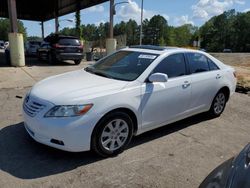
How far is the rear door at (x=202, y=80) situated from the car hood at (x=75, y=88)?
1651mm

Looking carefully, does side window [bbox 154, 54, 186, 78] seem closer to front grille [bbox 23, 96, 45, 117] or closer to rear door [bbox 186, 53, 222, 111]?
rear door [bbox 186, 53, 222, 111]

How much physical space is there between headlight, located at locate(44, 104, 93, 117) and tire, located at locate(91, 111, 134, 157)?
32 centimetres

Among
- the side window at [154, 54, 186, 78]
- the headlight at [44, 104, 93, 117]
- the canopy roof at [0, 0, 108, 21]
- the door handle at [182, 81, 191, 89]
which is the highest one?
the canopy roof at [0, 0, 108, 21]

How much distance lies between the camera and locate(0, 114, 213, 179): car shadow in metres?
3.58

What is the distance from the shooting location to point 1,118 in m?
5.54

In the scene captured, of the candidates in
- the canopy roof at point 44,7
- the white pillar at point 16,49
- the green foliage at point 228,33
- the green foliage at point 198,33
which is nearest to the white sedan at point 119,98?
the white pillar at point 16,49

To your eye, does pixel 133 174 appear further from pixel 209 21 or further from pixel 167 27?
pixel 209 21

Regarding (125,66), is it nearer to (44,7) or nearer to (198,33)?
(44,7)

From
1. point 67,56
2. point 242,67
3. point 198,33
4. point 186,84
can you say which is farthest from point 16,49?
point 198,33

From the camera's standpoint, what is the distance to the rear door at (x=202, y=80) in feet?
17.0

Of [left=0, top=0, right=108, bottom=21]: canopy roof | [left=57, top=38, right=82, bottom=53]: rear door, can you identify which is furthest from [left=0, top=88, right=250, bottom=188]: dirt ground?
[left=0, top=0, right=108, bottom=21]: canopy roof

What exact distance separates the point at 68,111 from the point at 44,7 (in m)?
28.6

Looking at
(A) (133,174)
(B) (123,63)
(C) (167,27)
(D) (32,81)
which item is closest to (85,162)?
(A) (133,174)

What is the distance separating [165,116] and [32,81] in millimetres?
6732
